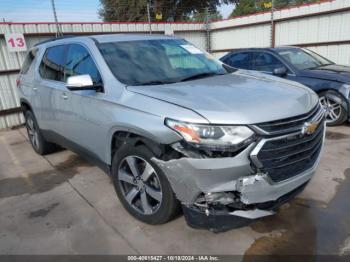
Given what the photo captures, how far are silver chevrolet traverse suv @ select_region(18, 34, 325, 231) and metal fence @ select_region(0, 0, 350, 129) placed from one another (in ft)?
15.4

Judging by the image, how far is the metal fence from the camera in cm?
779

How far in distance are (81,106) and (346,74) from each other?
5002 mm

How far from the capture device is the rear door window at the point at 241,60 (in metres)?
Answer: 7.26

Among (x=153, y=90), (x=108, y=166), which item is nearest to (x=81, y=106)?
(x=108, y=166)

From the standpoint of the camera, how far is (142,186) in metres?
2.93

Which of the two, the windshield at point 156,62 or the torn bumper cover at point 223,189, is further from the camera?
the windshield at point 156,62

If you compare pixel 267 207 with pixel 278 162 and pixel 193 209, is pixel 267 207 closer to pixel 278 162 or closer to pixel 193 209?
pixel 278 162

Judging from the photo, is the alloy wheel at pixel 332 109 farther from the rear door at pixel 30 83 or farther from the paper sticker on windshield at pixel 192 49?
the rear door at pixel 30 83

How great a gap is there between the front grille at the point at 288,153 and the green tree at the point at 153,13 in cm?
2419

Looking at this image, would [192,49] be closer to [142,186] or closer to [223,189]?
[142,186]

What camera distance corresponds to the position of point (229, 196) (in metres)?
2.38

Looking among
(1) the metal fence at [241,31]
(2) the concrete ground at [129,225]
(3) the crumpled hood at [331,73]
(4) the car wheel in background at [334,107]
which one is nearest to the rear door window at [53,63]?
(2) the concrete ground at [129,225]

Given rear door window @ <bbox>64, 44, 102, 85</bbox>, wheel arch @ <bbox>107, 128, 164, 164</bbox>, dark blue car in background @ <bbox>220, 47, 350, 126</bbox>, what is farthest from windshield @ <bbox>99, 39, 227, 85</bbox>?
dark blue car in background @ <bbox>220, 47, 350, 126</bbox>

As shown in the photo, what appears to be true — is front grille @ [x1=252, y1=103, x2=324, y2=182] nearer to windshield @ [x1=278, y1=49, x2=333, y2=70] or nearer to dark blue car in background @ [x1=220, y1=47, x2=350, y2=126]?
dark blue car in background @ [x1=220, y1=47, x2=350, y2=126]
